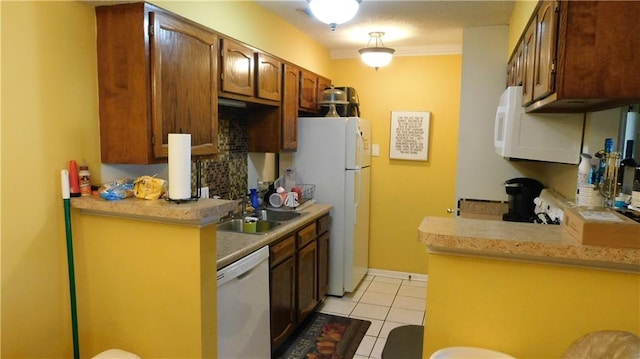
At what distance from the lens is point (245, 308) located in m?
2.23

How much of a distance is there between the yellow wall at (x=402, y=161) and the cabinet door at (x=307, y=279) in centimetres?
136

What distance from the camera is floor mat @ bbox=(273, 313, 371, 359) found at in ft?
9.29

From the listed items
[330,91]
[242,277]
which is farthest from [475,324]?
[330,91]

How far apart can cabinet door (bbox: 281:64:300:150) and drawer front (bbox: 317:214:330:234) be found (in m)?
0.66

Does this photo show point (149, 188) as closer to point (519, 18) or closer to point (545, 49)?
point (545, 49)

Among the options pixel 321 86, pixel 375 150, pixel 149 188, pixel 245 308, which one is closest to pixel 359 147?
pixel 375 150

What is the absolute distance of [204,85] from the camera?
226 cm

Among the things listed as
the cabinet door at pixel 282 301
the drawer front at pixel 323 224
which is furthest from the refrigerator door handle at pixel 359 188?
the cabinet door at pixel 282 301

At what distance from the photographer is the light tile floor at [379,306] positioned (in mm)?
3068

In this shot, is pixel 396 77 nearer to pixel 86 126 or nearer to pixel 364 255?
pixel 364 255

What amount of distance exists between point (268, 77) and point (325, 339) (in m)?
1.99

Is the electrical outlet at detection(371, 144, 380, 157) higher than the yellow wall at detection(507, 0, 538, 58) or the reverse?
the reverse

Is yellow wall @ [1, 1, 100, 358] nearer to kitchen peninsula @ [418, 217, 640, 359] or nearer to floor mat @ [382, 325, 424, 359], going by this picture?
kitchen peninsula @ [418, 217, 640, 359]

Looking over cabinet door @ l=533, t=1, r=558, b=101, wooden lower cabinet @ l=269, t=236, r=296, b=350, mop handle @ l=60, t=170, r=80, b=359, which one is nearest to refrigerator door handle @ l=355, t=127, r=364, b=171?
wooden lower cabinet @ l=269, t=236, r=296, b=350
